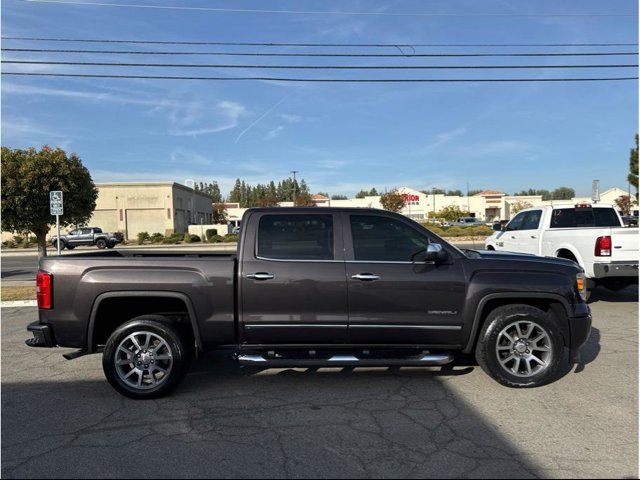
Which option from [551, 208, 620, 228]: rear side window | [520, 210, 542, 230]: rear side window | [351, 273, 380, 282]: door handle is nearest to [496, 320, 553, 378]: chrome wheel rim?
[351, 273, 380, 282]: door handle

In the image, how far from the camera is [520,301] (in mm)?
5078

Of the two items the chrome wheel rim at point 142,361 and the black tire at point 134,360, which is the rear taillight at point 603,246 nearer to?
the black tire at point 134,360

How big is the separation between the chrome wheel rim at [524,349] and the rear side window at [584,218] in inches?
237

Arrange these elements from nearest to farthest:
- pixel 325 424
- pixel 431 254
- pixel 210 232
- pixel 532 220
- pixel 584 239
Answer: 1. pixel 325 424
2. pixel 431 254
3. pixel 584 239
4. pixel 532 220
5. pixel 210 232

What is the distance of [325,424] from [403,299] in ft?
4.81

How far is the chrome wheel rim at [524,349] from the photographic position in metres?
4.93

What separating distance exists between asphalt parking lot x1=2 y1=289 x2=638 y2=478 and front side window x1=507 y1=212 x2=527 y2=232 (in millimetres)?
5640

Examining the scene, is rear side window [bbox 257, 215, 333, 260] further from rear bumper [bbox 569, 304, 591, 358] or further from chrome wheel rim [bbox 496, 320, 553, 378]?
rear bumper [bbox 569, 304, 591, 358]

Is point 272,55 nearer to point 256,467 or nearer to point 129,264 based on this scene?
→ point 129,264

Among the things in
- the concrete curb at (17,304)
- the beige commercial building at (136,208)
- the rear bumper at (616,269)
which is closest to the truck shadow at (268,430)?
the rear bumper at (616,269)

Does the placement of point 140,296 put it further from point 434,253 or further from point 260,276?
point 434,253

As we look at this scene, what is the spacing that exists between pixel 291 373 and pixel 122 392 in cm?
183

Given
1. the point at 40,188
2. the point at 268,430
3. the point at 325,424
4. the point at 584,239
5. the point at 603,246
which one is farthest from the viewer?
the point at 40,188

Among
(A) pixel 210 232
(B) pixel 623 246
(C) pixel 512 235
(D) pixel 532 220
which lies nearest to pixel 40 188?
(C) pixel 512 235
